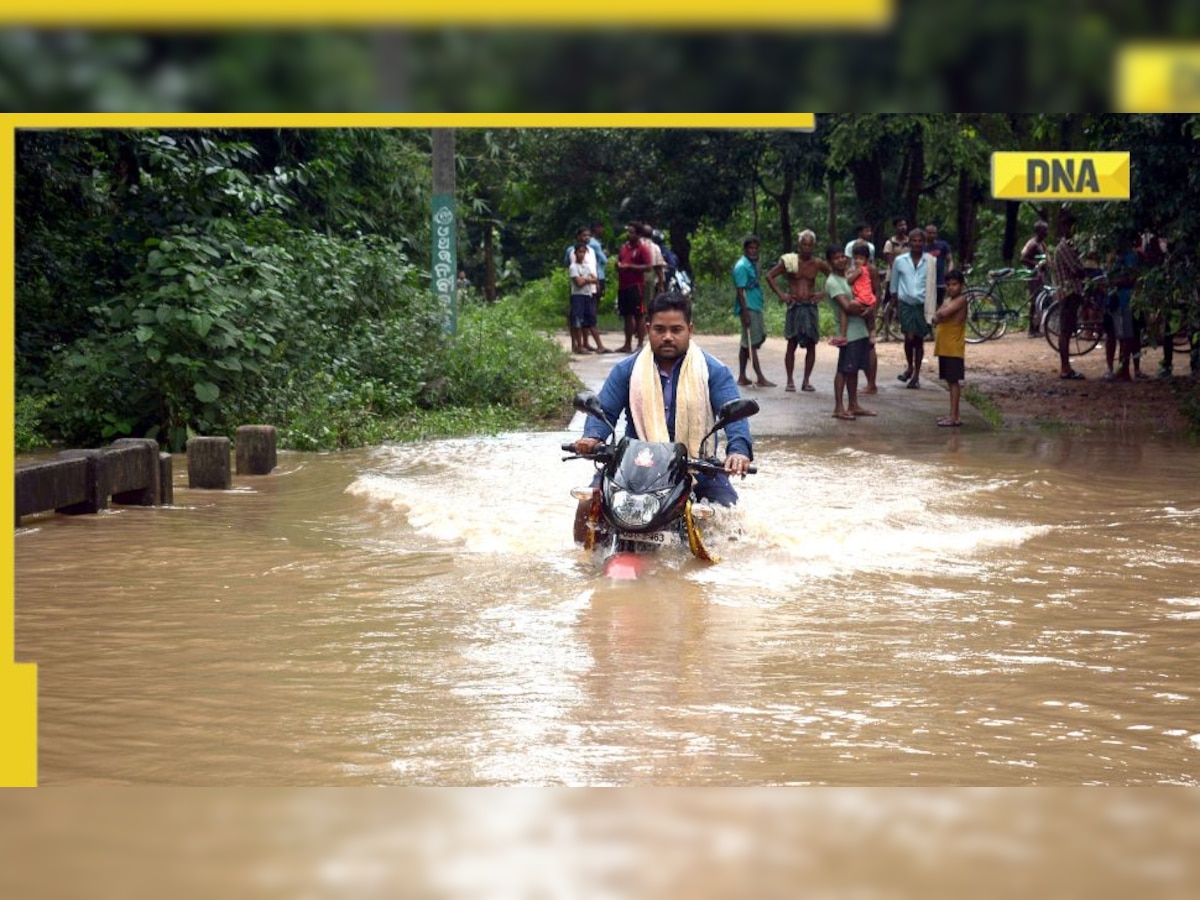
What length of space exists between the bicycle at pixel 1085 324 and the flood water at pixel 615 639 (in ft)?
25.5

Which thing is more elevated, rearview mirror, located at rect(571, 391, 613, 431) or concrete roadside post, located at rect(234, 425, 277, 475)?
rearview mirror, located at rect(571, 391, 613, 431)

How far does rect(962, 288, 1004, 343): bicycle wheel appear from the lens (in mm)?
24031

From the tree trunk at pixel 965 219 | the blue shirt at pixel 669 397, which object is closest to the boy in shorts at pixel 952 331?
the blue shirt at pixel 669 397

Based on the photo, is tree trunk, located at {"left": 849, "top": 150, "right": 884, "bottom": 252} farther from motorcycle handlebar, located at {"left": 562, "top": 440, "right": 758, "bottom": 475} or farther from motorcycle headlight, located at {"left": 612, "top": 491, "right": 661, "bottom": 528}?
motorcycle headlight, located at {"left": 612, "top": 491, "right": 661, "bottom": 528}

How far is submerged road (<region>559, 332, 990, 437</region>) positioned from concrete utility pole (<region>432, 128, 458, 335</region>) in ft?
6.54

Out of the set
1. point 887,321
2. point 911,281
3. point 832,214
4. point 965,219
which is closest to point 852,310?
point 911,281

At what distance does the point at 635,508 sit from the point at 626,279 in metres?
13.0

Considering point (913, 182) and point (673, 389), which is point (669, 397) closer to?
point (673, 389)

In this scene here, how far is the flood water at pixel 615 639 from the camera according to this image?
18.1 ft

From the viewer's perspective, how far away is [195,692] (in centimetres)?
635

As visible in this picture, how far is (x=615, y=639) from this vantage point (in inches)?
289

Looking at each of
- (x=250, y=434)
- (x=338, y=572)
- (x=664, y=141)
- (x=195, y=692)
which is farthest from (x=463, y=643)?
(x=664, y=141)

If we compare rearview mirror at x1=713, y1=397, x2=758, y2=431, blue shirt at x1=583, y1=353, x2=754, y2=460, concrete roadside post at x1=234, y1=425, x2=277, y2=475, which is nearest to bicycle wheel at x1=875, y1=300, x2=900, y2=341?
concrete roadside post at x1=234, y1=425, x2=277, y2=475
